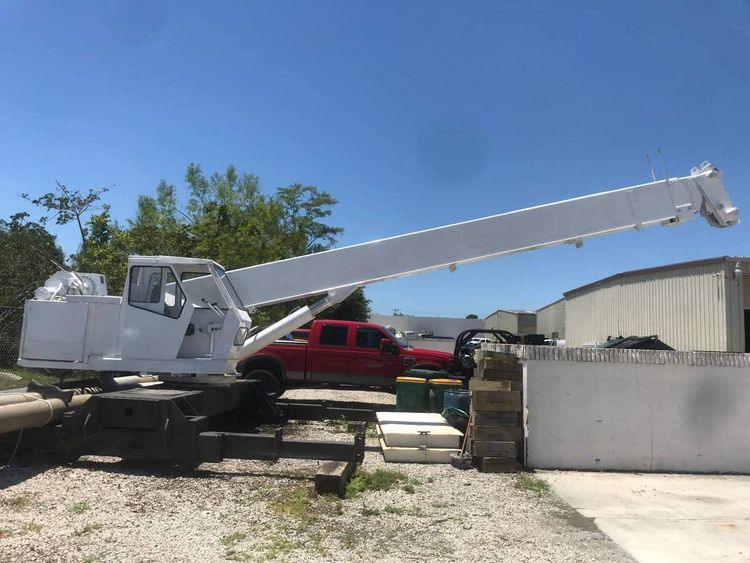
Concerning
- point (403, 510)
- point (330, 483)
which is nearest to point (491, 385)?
point (403, 510)

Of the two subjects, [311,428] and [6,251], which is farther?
[6,251]

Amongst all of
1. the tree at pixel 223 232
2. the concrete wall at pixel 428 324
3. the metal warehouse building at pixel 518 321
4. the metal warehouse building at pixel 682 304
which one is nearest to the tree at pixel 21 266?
the tree at pixel 223 232

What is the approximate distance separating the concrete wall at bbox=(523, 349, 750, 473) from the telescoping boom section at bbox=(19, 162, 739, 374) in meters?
1.94

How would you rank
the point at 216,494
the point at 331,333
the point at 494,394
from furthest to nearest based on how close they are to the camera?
the point at 331,333
the point at 494,394
the point at 216,494

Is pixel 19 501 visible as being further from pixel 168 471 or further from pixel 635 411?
pixel 635 411

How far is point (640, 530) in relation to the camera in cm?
579

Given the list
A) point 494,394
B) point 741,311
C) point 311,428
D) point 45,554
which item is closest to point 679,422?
point 494,394

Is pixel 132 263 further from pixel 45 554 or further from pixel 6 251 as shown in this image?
pixel 6 251

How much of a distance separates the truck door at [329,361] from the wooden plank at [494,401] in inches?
254

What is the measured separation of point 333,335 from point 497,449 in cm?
713

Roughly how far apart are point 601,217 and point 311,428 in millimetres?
6290

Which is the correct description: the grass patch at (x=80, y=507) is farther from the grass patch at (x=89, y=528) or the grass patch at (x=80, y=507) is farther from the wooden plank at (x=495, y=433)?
the wooden plank at (x=495, y=433)

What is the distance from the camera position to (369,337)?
1460 centimetres

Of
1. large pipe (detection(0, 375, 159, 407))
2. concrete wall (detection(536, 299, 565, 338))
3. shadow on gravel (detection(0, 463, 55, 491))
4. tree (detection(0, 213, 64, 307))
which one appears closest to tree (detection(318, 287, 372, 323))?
concrete wall (detection(536, 299, 565, 338))
